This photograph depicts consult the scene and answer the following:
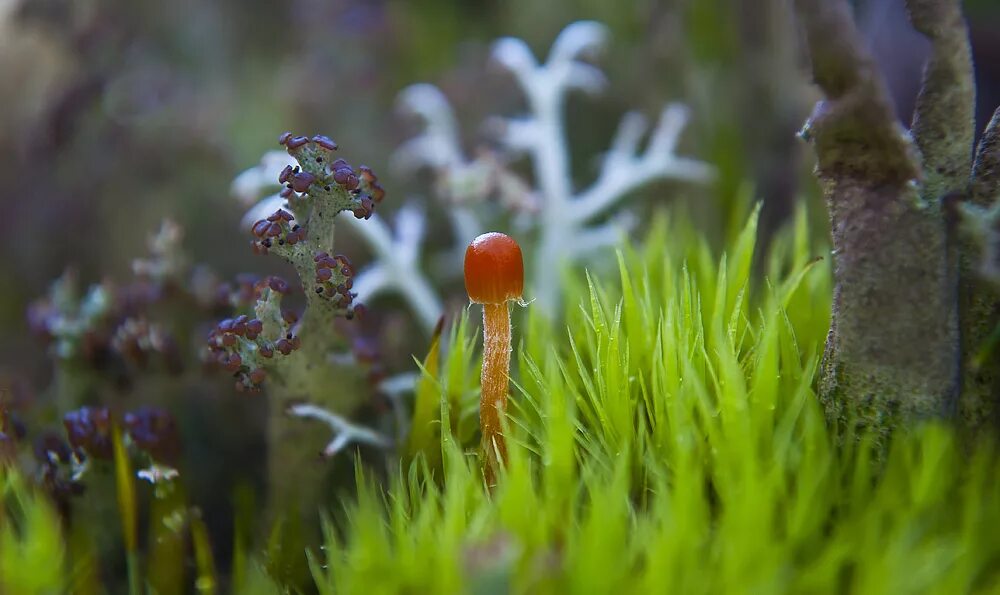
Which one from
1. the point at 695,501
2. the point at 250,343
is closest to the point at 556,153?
the point at 250,343

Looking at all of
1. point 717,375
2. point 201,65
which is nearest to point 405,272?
point 717,375

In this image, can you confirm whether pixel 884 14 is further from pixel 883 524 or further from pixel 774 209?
pixel 883 524

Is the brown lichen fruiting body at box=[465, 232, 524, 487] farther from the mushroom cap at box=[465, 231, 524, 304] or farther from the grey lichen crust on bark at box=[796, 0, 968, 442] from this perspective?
the grey lichen crust on bark at box=[796, 0, 968, 442]

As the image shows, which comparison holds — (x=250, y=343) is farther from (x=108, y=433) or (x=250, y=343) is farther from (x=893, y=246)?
(x=893, y=246)

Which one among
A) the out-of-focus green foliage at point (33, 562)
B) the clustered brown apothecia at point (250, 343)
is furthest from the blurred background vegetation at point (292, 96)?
the out-of-focus green foliage at point (33, 562)

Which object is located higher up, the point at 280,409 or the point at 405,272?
the point at 405,272

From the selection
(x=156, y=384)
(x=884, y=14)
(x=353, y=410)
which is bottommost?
(x=353, y=410)

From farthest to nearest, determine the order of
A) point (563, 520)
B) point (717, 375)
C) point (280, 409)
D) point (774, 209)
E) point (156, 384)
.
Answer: point (774, 209) < point (156, 384) < point (280, 409) < point (717, 375) < point (563, 520)
